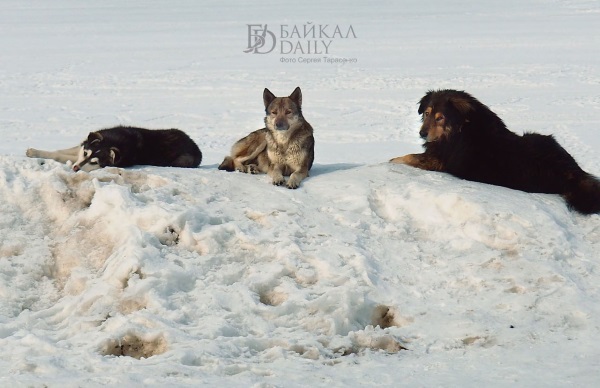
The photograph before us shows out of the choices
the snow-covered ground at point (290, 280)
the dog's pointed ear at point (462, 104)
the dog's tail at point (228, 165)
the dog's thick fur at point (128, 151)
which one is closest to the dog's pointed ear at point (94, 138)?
the dog's thick fur at point (128, 151)

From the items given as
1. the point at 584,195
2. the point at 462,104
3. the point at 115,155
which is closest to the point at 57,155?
the point at 115,155

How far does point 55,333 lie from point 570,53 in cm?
2215

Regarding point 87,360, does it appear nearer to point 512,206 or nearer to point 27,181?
point 27,181

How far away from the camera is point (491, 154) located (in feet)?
27.2

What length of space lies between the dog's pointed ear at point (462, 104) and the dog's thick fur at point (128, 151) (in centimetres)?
302

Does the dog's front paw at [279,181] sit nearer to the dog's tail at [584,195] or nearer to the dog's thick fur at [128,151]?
the dog's thick fur at [128,151]

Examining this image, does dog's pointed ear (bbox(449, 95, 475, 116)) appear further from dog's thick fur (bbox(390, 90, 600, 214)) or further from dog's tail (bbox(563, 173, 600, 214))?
dog's tail (bbox(563, 173, 600, 214))

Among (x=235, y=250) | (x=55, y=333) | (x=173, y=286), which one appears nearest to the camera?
(x=55, y=333)

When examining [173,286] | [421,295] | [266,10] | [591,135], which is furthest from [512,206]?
[266,10]

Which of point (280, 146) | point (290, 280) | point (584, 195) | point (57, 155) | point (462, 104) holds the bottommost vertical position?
point (290, 280)

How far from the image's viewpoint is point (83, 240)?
22.1 feet

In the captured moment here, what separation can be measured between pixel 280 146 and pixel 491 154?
2.11 metres

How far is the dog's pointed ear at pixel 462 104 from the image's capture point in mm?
8414

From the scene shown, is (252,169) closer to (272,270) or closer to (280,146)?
(280,146)
